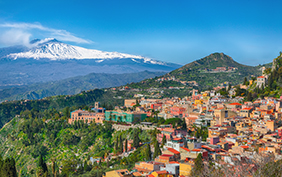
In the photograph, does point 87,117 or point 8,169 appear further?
point 87,117

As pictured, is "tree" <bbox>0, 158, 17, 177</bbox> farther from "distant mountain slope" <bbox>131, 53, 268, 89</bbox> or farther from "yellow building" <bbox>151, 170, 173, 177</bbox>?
"distant mountain slope" <bbox>131, 53, 268, 89</bbox>

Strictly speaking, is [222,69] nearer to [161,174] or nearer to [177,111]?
[177,111]

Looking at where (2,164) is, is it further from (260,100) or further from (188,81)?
(188,81)

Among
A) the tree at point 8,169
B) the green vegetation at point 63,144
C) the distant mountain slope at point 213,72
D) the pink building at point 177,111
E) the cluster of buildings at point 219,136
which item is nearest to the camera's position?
the cluster of buildings at point 219,136

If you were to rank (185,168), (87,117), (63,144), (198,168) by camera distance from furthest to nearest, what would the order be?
(87,117)
(63,144)
(185,168)
(198,168)

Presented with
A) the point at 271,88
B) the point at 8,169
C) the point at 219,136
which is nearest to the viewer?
the point at 8,169

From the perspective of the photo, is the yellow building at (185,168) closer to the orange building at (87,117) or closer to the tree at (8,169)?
the tree at (8,169)

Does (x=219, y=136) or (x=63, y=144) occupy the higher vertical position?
(x=219, y=136)

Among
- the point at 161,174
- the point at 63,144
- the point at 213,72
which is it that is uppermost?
the point at 213,72

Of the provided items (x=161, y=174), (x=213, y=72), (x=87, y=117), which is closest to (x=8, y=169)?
(x=161, y=174)

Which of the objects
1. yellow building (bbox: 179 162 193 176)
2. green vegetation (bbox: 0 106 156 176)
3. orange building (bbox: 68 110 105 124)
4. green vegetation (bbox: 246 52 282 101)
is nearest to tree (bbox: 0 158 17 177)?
green vegetation (bbox: 0 106 156 176)

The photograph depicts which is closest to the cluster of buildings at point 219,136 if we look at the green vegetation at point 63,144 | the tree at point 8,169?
the green vegetation at point 63,144

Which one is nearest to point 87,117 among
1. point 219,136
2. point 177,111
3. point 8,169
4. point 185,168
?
point 177,111

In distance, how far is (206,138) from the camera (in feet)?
104
